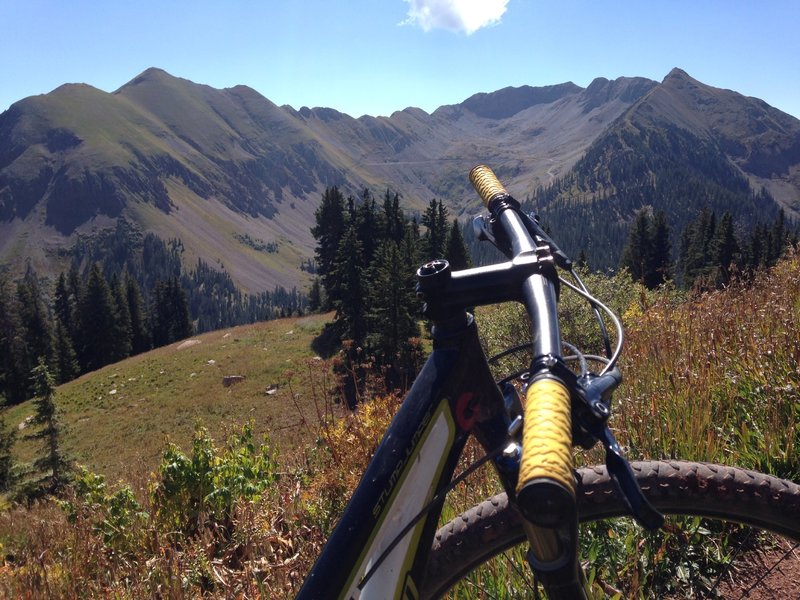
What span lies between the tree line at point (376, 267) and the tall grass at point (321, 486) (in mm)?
10856

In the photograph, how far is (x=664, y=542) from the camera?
2.40 metres

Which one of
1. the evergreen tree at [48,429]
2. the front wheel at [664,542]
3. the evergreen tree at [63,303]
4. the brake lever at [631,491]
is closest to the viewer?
the brake lever at [631,491]

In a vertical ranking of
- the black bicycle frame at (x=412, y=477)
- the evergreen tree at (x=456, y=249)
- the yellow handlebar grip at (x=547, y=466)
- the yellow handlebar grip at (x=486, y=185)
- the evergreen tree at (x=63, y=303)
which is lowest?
the evergreen tree at (x=63, y=303)

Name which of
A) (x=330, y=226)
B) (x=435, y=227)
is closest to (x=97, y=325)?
(x=330, y=226)

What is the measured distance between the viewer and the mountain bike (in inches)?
35.8

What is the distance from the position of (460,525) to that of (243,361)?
3973 cm

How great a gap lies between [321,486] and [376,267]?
101 feet

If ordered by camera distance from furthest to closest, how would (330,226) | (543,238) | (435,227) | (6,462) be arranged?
(435,227) → (330,226) → (6,462) → (543,238)

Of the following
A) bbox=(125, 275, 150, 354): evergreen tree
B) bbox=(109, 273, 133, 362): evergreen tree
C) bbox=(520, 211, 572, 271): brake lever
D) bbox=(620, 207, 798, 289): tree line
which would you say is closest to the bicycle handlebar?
bbox=(520, 211, 572, 271): brake lever

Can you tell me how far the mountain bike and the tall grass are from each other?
788 mm

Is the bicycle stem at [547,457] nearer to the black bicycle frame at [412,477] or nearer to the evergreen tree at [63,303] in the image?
the black bicycle frame at [412,477]

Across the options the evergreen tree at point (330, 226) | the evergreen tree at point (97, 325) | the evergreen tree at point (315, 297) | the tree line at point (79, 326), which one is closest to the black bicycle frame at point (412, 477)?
the evergreen tree at point (330, 226)

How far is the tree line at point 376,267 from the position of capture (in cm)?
2855

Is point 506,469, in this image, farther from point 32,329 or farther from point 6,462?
point 32,329
